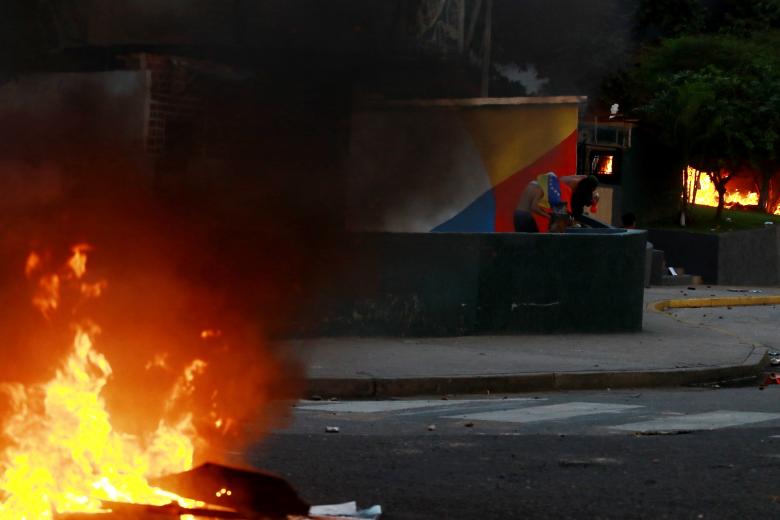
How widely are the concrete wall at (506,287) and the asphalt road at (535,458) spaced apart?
2902mm

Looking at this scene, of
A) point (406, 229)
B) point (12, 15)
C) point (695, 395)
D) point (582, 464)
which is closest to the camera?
point (12, 15)

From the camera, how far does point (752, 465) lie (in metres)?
6.88

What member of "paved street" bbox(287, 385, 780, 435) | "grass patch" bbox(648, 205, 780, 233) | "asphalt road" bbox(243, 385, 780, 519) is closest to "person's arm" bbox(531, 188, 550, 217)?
"paved street" bbox(287, 385, 780, 435)

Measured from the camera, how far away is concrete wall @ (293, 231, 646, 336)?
1294 centimetres

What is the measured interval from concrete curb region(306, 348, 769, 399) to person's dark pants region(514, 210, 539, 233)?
527cm

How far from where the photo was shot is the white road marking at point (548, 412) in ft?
29.5

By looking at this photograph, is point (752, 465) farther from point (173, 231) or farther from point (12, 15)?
point (12, 15)

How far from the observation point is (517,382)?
36.1 feet

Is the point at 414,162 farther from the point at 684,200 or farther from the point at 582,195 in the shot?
the point at 684,200

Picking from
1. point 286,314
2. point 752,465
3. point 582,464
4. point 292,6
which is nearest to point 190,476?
point 286,314

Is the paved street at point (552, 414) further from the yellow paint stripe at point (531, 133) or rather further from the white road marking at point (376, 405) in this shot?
the yellow paint stripe at point (531, 133)

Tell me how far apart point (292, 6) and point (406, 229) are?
2.68 metres

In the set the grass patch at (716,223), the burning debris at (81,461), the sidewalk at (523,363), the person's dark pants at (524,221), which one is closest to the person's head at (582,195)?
the person's dark pants at (524,221)

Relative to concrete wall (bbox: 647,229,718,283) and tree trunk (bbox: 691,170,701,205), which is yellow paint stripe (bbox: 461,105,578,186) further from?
tree trunk (bbox: 691,170,701,205)
